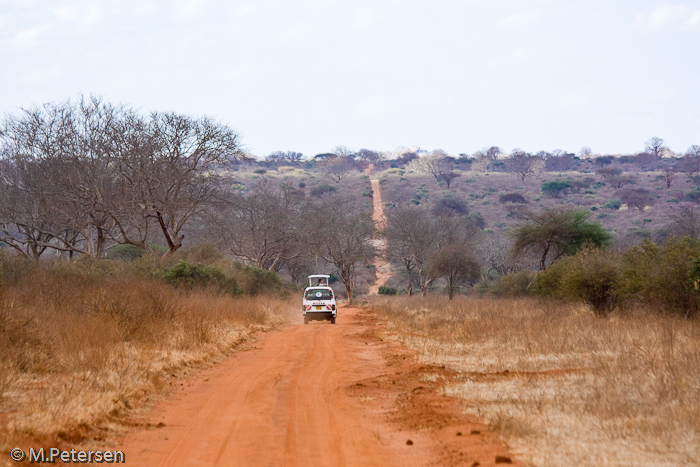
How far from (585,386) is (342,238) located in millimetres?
40704

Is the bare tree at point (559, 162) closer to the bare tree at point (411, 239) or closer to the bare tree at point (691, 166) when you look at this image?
the bare tree at point (691, 166)

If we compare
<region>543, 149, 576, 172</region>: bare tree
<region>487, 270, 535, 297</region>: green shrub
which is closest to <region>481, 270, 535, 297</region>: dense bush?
<region>487, 270, 535, 297</region>: green shrub

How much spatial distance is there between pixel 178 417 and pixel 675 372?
685cm

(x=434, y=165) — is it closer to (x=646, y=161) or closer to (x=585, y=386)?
(x=646, y=161)

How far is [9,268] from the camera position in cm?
1788

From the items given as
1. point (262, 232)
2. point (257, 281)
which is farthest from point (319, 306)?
point (262, 232)

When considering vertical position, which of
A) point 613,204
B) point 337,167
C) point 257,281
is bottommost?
point 257,281

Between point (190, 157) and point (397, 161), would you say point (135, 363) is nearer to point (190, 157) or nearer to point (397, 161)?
point (190, 157)

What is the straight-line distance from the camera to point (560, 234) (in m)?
37.0

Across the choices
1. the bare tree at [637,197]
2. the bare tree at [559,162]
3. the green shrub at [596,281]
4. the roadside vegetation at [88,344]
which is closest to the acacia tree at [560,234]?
the green shrub at [596,281]

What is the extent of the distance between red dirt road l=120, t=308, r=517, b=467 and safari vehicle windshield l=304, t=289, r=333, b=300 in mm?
13848

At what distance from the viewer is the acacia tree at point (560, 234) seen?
36531mm

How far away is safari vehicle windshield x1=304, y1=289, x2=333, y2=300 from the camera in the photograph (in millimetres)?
27578

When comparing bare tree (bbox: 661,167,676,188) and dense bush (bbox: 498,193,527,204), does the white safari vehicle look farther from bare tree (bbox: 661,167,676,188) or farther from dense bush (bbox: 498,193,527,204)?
bare tree (bbox: 661,167,676,188)
